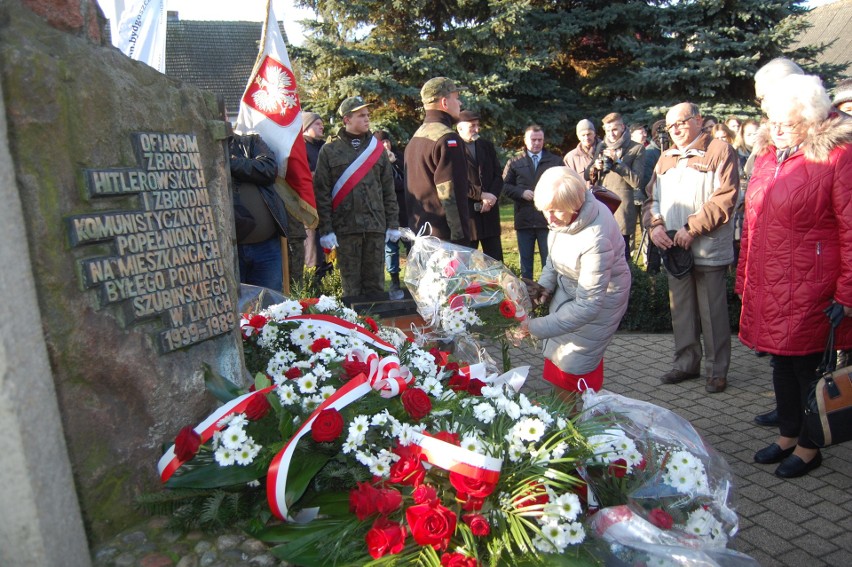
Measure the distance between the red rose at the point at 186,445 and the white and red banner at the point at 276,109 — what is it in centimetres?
314

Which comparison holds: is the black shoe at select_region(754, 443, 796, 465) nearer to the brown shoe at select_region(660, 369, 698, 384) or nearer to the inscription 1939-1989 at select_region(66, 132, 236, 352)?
the brown shoe at select_region(660, 369, 698, 384)

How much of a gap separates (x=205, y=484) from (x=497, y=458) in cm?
91

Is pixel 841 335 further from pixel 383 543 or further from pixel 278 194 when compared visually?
pixel 278 194

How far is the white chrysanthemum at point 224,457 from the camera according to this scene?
90.9 inches

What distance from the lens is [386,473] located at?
7.57 feet

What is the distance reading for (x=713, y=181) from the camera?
471 cm

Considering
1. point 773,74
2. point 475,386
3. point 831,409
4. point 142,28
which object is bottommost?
point 831,409

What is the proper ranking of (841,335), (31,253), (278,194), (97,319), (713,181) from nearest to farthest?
(31,253) → (97,319) → (841,335) → (713,181) → (278,194)

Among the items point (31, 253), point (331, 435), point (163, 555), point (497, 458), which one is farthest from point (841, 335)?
point (31, 253)

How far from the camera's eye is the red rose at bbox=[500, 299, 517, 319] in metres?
3.67

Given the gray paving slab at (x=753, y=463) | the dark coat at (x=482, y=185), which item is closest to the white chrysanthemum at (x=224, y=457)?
the gray paving slab at (x=753, y=463)

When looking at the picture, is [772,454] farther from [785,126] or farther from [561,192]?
[561,192]

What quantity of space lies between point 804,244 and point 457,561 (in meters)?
2.50

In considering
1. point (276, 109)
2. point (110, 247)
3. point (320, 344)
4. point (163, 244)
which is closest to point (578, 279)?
point (320, 344)
